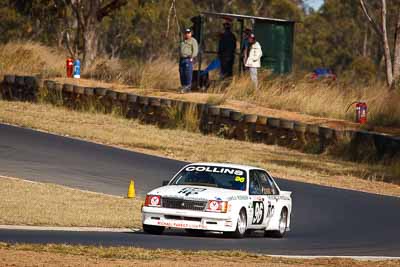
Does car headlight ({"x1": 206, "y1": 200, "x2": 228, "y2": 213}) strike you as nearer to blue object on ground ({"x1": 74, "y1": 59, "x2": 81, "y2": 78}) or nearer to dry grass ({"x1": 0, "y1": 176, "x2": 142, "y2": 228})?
dry grass ({"x1": 0, "y1": 176, "x2": 142, "y2": 228})

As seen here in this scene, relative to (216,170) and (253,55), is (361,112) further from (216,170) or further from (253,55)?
(216,170)

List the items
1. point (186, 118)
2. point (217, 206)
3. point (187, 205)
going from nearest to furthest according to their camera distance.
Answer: point (217, 206) < point (187, 205) < point (186, 118)

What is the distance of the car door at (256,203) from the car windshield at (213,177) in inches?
7.5

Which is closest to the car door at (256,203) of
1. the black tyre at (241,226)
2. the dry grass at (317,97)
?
the black tyre at (241,226)


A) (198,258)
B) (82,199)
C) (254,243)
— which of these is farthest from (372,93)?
(198,258)

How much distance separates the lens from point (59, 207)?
1931 centimetres

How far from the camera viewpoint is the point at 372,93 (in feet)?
123

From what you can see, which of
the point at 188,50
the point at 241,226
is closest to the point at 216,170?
the point at 241,226

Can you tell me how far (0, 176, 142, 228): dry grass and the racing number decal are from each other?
74.9 inches

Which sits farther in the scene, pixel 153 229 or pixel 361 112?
pixel 361 112

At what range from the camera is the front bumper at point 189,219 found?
662 inches

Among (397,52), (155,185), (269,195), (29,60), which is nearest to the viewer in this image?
(269,195)

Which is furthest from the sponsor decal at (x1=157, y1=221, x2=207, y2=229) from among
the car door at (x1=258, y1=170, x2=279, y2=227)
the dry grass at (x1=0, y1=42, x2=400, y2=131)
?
the dry grass at (x1=0, y1=42, x2=400, y2=131)

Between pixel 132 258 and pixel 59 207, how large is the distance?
643 centimetres
